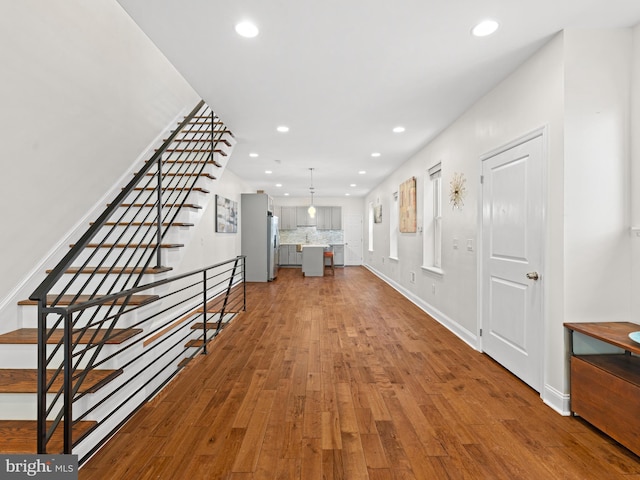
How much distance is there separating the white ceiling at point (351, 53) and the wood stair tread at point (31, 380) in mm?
2319

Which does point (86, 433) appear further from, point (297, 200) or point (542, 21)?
point (297, 200)

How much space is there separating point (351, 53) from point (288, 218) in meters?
9.56

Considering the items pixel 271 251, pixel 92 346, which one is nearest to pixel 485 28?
pixel 92 346

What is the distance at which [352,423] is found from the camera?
2.11m

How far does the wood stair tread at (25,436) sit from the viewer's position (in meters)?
1.62

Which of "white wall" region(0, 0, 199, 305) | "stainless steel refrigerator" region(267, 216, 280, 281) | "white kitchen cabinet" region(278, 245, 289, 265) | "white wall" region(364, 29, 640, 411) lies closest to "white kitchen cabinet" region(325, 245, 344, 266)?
"white kitchen cabinet" region(278, 245, 289, 265)

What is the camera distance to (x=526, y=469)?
5.54 ft

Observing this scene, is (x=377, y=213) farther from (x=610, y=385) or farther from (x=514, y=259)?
(x=610, y=385)

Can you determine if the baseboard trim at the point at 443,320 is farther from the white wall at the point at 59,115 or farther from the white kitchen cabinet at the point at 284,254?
the white kitchen cabinet at the point at 284,254

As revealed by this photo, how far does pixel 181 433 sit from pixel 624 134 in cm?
357

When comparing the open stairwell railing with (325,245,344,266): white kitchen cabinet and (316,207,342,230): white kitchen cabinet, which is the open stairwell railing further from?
(325,245,344,266): white kitchen cabinet

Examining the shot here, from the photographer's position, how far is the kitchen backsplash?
40.0 ft

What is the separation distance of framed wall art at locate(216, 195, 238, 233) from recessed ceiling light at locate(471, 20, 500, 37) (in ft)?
17.2

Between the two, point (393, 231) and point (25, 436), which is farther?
point (393, 231)
